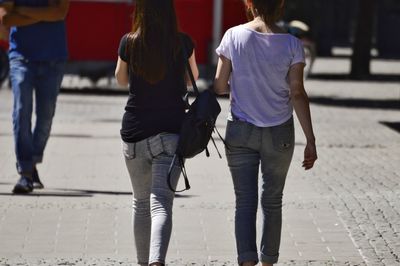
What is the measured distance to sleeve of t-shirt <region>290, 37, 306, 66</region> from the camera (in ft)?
20.7

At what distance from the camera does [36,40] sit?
9.75 meters

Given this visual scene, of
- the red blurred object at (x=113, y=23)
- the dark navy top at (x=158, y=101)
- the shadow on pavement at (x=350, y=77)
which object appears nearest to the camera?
the dark navy top at (x=158, y=101)

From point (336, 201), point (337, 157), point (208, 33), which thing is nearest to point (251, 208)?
point (336, 201)

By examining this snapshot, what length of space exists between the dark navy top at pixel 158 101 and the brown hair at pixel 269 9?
0.39 metres

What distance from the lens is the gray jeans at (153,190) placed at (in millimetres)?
6145

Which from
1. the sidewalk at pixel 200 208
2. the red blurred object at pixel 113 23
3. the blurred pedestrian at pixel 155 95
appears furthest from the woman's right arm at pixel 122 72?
the red blurred object at pixel 113 23

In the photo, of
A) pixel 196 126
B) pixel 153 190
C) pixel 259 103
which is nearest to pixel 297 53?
pixel 259 103

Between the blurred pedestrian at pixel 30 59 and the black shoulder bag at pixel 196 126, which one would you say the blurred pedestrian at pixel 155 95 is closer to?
the black shoulder bag at pixel 196 126

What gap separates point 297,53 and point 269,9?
0.84 feet

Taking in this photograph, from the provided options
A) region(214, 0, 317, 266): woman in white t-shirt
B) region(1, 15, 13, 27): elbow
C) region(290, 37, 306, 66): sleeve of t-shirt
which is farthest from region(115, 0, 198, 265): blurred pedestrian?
region(1, 15, 13, 27): elbow

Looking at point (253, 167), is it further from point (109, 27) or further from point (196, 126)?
point (109, 27)

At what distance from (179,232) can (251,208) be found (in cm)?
181

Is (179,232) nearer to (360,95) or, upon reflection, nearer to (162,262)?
(162,262)

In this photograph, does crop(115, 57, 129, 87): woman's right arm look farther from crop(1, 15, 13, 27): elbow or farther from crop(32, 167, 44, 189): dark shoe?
crop(32, 167, 44, 189): dark shoe
